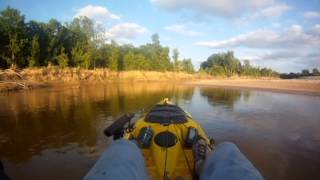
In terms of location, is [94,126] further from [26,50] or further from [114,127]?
[26,50]

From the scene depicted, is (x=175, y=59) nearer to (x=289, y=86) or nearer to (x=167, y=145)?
(x=289, y=86)

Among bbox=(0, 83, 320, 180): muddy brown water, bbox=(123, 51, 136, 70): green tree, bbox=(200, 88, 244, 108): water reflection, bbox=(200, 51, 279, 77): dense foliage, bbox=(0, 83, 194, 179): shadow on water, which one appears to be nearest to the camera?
bbox=(0, 83, 320, 180): muddy brown water

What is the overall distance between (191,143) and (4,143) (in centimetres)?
799

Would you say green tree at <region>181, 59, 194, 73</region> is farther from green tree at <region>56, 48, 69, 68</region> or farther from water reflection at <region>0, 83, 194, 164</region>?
water reflection at <region>0, 83, 194, 164</region>

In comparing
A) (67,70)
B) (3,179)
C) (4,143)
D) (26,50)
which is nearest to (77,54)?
(67,70)

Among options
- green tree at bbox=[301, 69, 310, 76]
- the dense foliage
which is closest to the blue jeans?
the dense foliage

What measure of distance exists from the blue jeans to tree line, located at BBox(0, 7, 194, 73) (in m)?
43.5

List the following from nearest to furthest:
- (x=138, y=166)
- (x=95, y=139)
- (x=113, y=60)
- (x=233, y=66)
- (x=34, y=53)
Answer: (x=138, y=166)
(x=95, y=139)
(x=34, y=53)
(x=113, y=60)
(x=233, y=66)

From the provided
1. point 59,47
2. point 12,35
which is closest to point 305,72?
point 59,47

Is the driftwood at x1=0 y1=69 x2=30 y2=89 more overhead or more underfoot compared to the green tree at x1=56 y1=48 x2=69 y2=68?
more underfoot

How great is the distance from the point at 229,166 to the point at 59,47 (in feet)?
171

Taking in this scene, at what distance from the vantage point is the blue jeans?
9.44ft

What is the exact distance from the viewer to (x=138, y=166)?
3434 millimetres

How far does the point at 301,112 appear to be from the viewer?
19188 mm
